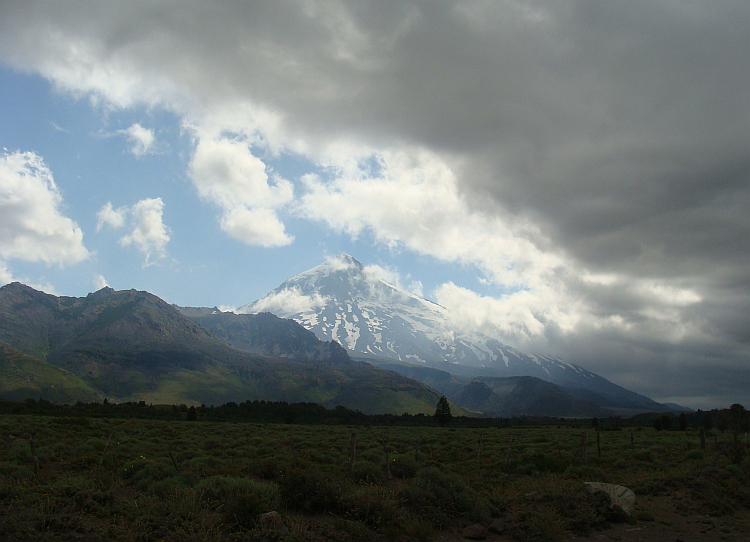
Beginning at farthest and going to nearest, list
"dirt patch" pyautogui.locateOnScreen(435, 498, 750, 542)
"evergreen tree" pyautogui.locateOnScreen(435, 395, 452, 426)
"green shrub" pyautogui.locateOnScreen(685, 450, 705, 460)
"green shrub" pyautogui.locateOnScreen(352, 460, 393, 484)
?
"evergreen tree" pyautogui.locateOnScreen(435, 395, 452, 426)
"green shrub" pyautogui.locateOnScreen(685, 450, 705, 460)
"green shrub" pyautogui.locateOnScreen(352, 460, 393, 484)
"dirt patch" pyautogui.locateOnScreen(435, 498, 750, 542)

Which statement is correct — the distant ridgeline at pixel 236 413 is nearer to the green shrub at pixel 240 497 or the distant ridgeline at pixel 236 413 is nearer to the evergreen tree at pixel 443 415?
the evergreen tree at pixel 443 415

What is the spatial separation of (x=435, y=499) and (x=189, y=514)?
27.6 feet

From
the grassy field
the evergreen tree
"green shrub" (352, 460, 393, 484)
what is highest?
the grassy field

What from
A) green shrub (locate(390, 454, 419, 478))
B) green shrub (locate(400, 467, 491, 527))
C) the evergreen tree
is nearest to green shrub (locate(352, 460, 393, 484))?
green shrub (locate(390, 454, 419, 478))

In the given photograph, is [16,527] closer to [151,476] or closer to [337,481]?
[151,476]

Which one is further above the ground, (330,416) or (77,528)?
(77,528)

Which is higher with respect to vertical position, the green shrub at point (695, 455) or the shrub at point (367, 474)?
the shrub at point (367, 474)

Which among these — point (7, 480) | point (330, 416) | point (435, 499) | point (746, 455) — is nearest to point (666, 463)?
point (746, 455)

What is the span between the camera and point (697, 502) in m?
19.0

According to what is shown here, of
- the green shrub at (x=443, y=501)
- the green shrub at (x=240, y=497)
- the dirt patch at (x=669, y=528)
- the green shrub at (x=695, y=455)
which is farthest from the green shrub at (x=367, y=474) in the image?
the green shrub at (x=695, y=455)

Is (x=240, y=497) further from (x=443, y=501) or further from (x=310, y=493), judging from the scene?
(x=443, y=501)

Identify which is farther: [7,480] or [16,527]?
[7,480]

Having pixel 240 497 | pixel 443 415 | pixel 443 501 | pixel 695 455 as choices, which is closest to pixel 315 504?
pixel 240 497

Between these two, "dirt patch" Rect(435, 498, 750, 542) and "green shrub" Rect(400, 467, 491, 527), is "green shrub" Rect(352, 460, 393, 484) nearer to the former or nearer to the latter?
"green shrub" Rect(400, 467, 491, 527)
